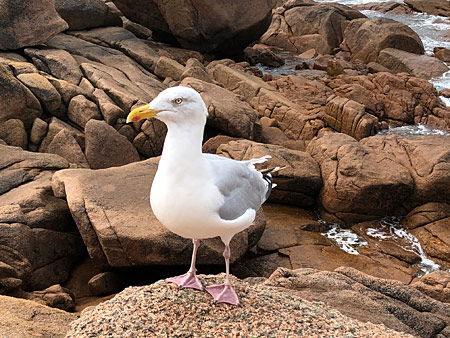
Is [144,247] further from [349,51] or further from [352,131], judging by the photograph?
[349,51]

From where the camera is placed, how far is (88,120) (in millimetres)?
10703

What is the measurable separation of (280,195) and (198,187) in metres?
6.35

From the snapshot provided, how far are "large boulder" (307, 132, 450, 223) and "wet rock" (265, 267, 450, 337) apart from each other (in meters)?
4.05

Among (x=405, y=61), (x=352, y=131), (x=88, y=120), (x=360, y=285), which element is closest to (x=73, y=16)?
(x=88, y=120)

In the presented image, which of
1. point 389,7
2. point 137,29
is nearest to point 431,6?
point 389,7

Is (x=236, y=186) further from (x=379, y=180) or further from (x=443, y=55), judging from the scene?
(x=443, y=55)

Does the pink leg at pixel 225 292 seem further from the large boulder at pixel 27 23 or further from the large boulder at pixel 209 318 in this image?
the large boulder at pixel 27 23

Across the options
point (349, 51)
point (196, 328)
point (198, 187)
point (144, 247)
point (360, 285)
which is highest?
point (198, 187)

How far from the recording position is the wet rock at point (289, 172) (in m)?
9.78

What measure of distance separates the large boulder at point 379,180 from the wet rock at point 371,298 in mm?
4053

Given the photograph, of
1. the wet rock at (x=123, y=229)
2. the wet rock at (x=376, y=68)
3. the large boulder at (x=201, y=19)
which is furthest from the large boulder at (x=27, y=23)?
the wet rock at (x=376, y=68)

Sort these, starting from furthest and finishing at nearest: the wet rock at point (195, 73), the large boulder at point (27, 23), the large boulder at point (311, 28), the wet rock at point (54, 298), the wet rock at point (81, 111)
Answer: the large boulder at point (311, 28) → the wet rock at point (195, 73) → the large boulder at point (27, 23) → the wet rock at point (81, 111) → the wet rock at point (54, 298)

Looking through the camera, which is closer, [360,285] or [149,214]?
[360,285]

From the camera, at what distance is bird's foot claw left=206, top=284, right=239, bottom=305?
415 centimetres
